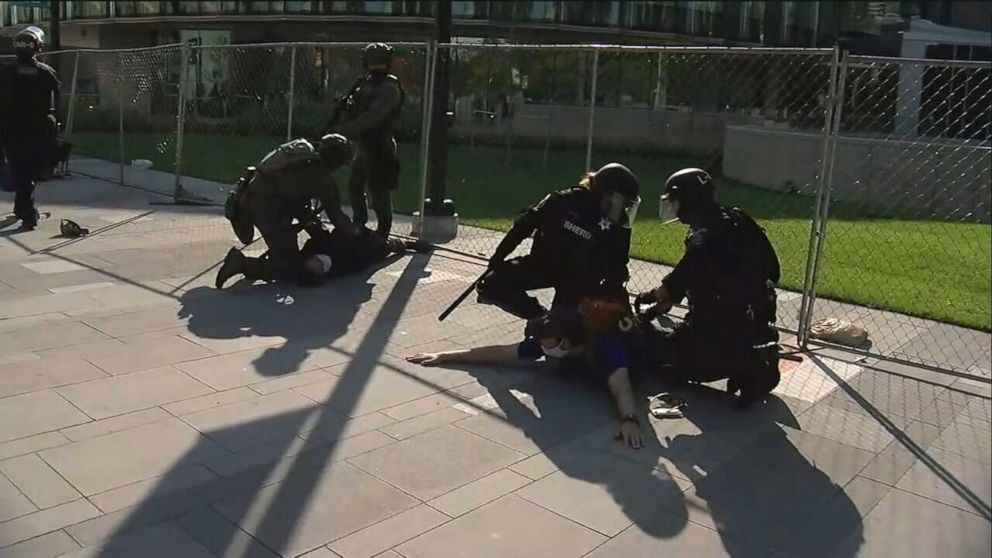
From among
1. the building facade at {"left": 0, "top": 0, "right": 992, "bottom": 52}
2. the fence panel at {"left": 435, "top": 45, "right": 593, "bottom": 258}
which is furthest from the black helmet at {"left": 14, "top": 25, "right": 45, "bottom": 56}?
the building facade at {"left": 0, "top": 0, "right": 992, "bottom": 52}

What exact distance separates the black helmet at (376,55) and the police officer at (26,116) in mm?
3343

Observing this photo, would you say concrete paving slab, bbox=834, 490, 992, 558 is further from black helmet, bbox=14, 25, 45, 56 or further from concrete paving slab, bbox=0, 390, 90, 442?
black helmet, bbox=14, 25, 45, 56

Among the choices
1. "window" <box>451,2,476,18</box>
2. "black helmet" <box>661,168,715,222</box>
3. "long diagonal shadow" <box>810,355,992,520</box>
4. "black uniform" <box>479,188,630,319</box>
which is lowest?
"long diagonal shadow" <box>810,355,992,520</box>

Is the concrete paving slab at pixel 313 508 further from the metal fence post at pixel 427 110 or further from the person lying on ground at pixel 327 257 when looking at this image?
the metal fence post at pixel 427 110

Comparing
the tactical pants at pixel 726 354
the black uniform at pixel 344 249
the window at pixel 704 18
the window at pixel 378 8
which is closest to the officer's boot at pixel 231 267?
the black uniform at pixel 344 249

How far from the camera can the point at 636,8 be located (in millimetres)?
31891

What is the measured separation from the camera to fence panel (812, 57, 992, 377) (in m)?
6.34

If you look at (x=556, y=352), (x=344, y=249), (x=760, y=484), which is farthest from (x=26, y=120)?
(x=760, y=484)

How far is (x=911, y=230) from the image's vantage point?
11359 mm

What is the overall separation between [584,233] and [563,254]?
0.86ft

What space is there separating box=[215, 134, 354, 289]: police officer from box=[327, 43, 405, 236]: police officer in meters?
0.87

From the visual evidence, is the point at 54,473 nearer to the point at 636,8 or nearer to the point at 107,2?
the point at 636,8

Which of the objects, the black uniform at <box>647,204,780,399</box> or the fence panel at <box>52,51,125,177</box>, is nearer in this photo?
the black uniform at <box>647,204,780,399</box>

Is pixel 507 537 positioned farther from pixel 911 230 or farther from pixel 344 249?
pixel 911 230
